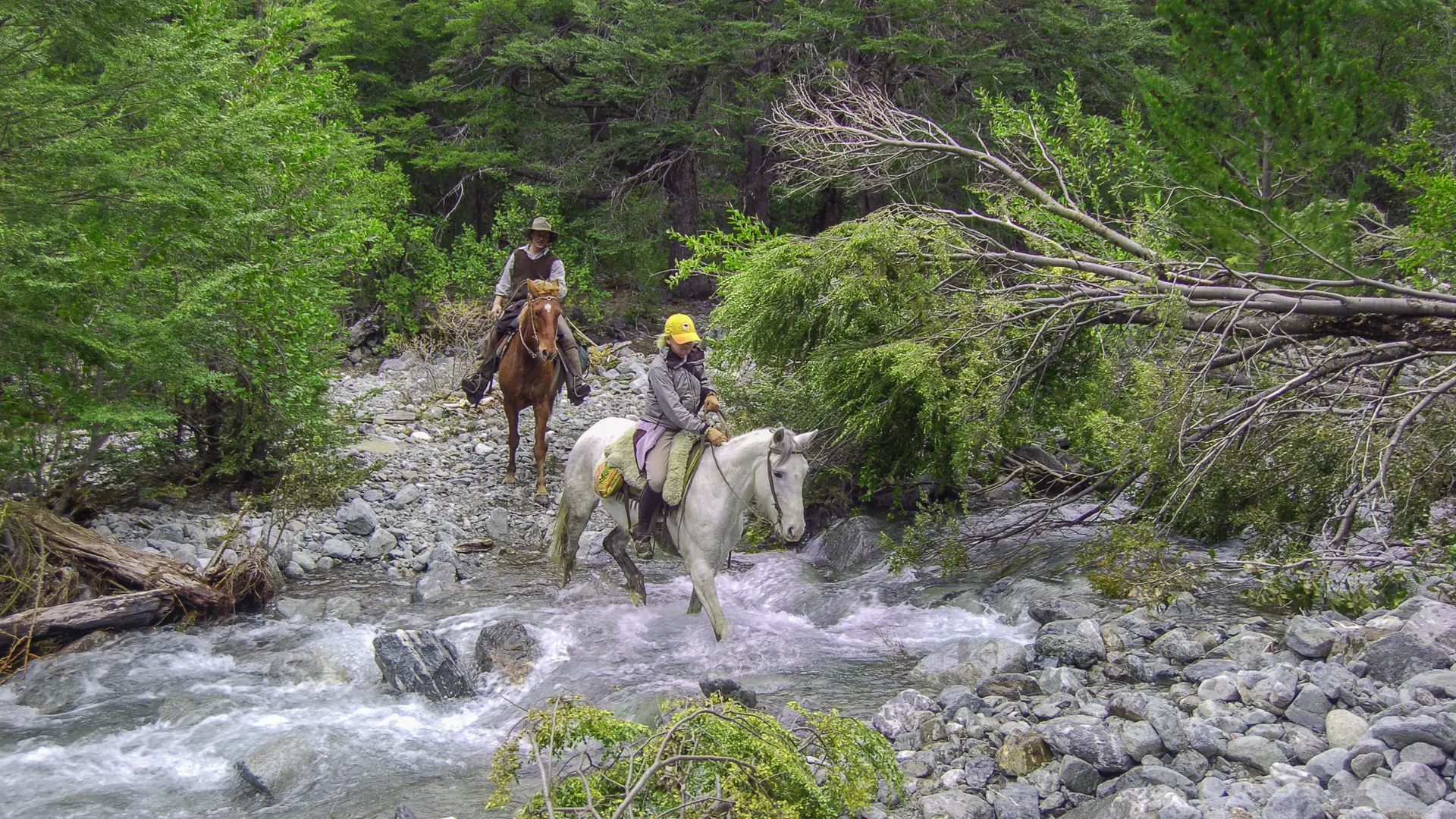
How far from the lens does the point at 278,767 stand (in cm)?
586

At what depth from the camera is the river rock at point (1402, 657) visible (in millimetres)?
5441

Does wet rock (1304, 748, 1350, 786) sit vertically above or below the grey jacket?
below

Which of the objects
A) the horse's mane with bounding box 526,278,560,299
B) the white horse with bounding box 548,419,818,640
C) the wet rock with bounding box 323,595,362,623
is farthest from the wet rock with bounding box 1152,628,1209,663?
the horse's mane with bounding box 526,278,560,299

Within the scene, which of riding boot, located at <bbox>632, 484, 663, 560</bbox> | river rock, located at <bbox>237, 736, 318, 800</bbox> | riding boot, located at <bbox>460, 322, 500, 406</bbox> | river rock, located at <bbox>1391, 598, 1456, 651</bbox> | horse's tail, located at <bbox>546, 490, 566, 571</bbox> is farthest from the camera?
riding boot, located at <bbox>460, 322, 500, 406</bbox>

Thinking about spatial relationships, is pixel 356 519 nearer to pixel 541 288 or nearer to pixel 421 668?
pixel 541 288

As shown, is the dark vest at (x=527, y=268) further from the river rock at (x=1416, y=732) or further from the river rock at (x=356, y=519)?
the river rock at (x=1416, y=732)

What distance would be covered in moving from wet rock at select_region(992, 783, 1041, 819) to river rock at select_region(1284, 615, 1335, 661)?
2168mm

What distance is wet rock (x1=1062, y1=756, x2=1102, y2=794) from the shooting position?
502 cm

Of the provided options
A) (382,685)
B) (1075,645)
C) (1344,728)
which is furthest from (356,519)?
(1344,728)

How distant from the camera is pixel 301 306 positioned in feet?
35.6

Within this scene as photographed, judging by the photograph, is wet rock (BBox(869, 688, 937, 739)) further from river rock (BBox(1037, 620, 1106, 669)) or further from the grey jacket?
the grey jacket

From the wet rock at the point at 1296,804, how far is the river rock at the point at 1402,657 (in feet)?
4.80

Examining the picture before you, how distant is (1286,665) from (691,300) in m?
18.6

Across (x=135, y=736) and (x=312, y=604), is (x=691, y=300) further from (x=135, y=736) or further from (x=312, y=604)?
(x=135, y=736)
